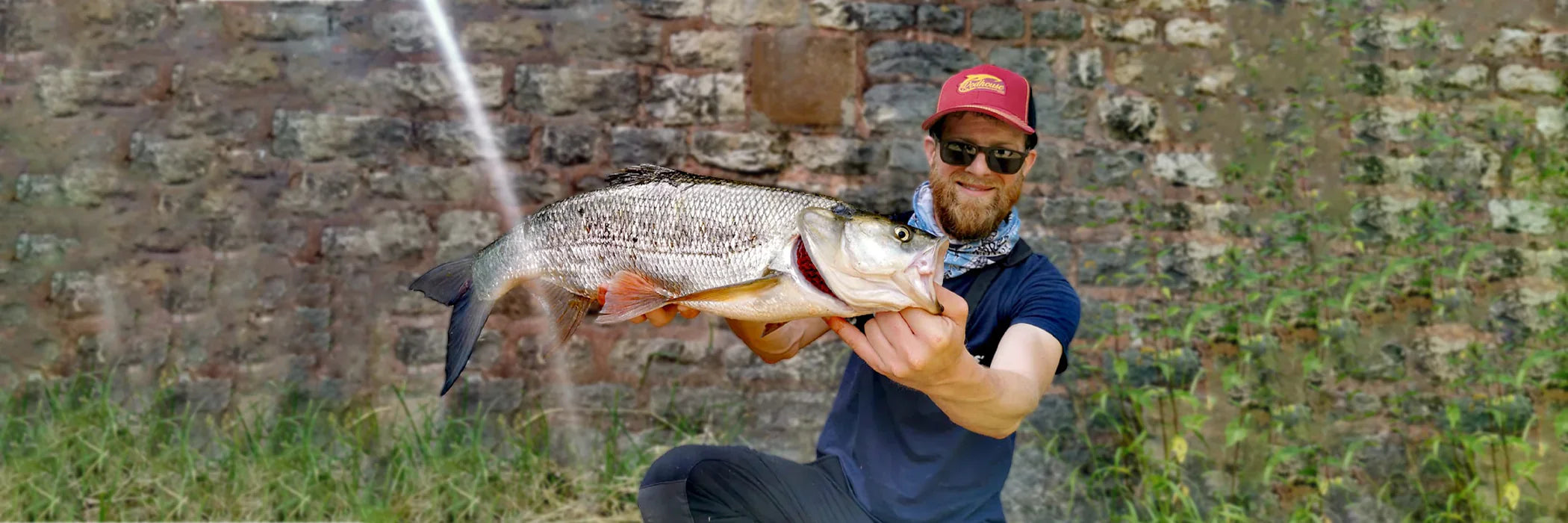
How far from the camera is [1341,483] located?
408 cm

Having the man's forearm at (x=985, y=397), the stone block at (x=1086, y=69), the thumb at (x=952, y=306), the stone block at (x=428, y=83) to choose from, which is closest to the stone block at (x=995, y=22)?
the stone block at (x=1086, y=69)

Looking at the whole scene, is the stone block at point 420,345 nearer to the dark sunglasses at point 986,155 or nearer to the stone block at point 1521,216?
the dark sunglasses at point 986,155

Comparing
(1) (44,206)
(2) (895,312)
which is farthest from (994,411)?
(1) (44,206)

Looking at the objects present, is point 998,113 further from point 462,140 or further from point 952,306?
point 462,140

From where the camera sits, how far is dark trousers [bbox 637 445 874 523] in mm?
2432

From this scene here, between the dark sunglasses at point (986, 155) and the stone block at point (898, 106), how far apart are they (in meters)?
1.76

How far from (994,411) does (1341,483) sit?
9.83ft

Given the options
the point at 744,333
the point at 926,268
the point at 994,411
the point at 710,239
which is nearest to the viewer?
the point at 926,268

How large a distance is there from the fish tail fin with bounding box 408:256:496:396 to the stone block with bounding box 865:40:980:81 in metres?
2.46

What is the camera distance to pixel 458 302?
1.98 m

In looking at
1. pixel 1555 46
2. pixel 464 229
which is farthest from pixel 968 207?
pixel 1555 46

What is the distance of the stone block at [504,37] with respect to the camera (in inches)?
160

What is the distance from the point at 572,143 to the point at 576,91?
0.22 m

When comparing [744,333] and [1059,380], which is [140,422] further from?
[1059,380]
